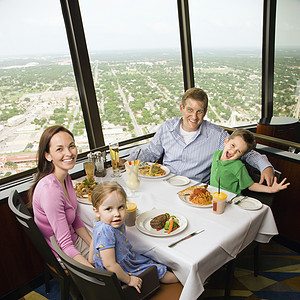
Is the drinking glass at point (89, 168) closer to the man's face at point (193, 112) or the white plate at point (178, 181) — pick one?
the white plate at point (178, 181)

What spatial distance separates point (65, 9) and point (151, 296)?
2.57 metres

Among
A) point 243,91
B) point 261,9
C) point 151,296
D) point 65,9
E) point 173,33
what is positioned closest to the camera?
point 151,296

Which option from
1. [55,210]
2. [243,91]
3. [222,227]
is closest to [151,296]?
[222,227]

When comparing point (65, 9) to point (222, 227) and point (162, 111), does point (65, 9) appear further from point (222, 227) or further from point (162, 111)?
point (222, 227)

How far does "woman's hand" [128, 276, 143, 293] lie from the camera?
1.26 metres

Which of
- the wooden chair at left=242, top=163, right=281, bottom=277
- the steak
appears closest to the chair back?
the steak

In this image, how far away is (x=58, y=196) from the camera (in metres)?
1.52

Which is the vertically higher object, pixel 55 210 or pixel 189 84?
pixel 189 84

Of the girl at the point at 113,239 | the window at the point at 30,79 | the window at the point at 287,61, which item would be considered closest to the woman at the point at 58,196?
the girl at the point at 113,239

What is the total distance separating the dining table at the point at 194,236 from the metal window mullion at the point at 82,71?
130 cm

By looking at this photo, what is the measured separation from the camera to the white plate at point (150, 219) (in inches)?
56.5

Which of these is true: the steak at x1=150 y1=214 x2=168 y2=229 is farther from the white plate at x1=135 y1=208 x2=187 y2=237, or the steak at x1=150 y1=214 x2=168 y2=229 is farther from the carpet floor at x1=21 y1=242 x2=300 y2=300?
the carpet floor at x1=21 y1=242 x2=300 y2=300

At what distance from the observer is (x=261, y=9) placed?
3885 mm

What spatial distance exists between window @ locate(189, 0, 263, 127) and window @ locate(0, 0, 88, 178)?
181 centimetres
